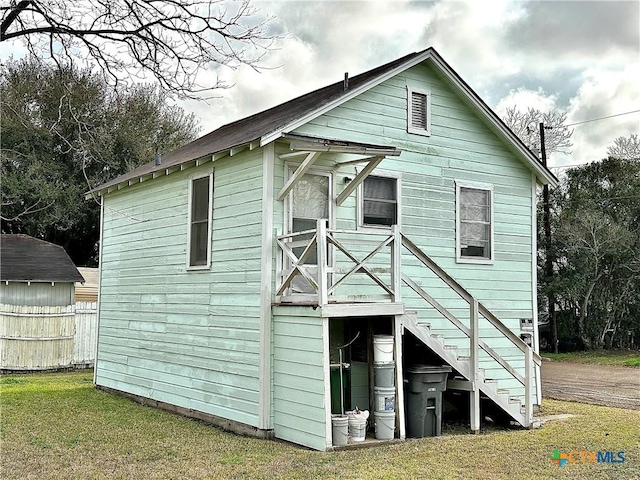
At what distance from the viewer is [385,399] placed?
9664 mm

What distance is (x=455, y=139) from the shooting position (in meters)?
12.7

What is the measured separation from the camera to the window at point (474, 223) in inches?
498

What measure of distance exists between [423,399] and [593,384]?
30.2 feet

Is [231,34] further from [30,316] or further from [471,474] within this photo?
[30,316]

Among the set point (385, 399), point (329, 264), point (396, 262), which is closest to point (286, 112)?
point (329, 264)

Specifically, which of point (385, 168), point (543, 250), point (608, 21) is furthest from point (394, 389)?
point (543, 250)

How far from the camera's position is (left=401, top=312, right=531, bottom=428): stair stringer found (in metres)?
10.2

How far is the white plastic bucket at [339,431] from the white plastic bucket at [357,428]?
0.15 m

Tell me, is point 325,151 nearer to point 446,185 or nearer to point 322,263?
point 322,263

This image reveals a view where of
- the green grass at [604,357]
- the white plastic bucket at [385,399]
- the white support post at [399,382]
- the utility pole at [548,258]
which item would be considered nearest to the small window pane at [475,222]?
the white support post at [399,382]

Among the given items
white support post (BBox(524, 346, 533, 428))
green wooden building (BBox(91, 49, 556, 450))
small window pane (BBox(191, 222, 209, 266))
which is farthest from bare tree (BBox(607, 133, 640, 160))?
small window pane (BBox(191, 222, 209, 266))

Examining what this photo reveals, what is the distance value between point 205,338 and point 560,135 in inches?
984

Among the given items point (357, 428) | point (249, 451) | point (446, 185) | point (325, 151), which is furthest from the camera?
point (446, 185)

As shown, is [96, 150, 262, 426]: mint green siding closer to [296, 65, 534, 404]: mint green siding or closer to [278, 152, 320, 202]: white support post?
[278, 152, 320, 202]: white support post
